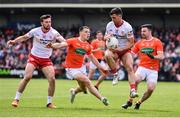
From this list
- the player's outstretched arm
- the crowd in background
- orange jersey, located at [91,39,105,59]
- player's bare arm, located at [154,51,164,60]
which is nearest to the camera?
the player's outstretched arm

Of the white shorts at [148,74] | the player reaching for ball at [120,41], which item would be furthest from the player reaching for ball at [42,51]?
the white shorts at [148,74]

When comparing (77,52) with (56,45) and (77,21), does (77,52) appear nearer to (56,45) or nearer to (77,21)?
(56,45)

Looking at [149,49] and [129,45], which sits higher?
[129,45]

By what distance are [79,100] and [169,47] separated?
2177 cm

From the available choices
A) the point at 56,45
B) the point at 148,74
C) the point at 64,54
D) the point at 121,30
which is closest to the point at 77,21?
the point at 64,54

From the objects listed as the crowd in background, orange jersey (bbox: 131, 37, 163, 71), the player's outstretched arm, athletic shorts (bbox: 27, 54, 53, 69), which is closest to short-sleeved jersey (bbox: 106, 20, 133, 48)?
orange jersey (bbox: 131, 37, 163, 71)

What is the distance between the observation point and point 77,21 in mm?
49031

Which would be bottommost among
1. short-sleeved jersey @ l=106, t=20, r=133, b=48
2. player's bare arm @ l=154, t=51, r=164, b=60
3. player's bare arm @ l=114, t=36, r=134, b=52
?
player's bare arm @ l=154, t=51, r=164, b=60

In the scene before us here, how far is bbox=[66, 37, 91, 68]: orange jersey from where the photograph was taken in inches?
725

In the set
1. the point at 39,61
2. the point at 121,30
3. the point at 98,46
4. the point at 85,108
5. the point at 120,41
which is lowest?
the point at 85,108

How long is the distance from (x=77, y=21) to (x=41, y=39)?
101 ft

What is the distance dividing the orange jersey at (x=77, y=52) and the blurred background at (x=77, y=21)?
21.7 metres

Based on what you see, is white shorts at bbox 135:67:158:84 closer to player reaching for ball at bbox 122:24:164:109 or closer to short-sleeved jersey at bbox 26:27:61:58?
player reaching for ball at bbox 122:24:164:109

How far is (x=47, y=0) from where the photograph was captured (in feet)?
146
